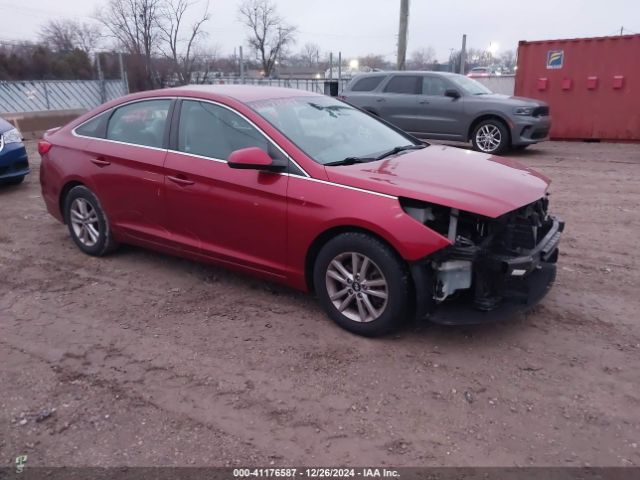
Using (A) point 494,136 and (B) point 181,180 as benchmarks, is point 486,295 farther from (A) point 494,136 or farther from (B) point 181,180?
(A) point 494,136

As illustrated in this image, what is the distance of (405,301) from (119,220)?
9.16ft

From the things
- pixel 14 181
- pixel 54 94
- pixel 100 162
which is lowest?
pixel 14 181

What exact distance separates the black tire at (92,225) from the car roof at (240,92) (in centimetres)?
119

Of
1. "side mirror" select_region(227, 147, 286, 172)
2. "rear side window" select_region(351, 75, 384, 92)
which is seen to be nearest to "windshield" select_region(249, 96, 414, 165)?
"side mirror" select_region(227, 147, 286, 172)

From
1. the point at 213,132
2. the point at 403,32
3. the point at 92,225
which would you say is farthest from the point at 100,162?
the point at 403,32

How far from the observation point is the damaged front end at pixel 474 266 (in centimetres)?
334

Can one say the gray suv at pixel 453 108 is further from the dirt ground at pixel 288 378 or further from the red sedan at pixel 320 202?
the red sedan at pixel 320 202

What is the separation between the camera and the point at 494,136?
11180mm

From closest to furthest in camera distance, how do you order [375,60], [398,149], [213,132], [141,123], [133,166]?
[213,132] → [398,149] → [133,166] → [141,123] → [375,60]

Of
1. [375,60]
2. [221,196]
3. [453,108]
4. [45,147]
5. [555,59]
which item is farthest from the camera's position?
[375,60]

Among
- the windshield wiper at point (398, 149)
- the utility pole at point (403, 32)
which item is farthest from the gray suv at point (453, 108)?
the windshield wiper at point (398, 149)

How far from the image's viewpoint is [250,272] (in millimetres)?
4176

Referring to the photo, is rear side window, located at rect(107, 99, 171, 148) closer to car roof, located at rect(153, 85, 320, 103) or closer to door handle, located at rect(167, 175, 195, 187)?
car roof, located at rect(153, 85, 320, 103)

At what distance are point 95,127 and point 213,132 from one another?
59.5 inches
